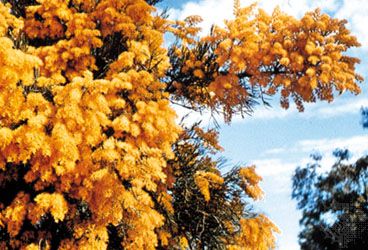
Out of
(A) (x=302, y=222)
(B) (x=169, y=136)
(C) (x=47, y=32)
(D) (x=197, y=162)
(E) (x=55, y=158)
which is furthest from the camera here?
(A) (x=302, y=222)

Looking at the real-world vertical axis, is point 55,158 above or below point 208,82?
below

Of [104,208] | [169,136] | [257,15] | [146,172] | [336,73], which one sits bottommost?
[104,208]

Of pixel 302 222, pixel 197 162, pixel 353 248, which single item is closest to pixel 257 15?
pixel 197 162

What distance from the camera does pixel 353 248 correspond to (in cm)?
2711

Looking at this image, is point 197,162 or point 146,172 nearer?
point 146,172

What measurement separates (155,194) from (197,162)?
89.4 inches

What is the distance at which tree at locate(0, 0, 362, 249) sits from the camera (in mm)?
9203

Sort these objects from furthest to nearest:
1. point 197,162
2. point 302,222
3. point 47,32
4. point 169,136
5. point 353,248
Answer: point 302,222 < point 353,248 < point 197,162 < point 47,32 < point 169,136

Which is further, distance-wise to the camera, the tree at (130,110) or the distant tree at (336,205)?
the distant tree at (336,205)

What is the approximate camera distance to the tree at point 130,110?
920cm

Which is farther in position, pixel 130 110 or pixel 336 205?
pixel 336 205

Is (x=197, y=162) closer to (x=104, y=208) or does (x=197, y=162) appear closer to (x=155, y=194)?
(x=155, y=194)

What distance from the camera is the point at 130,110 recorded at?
1064 cm

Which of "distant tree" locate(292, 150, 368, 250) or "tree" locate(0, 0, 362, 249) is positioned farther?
"distant tree" locate(292, 150, 368, 250)
